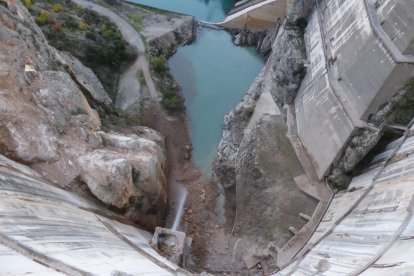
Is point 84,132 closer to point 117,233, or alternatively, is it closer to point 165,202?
point 117,233

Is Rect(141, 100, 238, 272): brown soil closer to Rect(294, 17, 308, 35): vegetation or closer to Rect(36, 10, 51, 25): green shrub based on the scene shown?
Rect(36, 10, 51, 25): green shrub

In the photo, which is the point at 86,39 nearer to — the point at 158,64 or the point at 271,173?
the point at 158,64

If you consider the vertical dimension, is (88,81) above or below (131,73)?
below

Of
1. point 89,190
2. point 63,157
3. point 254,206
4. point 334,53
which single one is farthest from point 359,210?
point 63,157

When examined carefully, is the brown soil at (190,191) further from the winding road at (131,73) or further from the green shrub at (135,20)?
the green shrub at (135,20)

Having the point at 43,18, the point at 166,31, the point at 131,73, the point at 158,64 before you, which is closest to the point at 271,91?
the point at 158,64

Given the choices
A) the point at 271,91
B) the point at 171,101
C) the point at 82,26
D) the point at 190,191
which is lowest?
the point at 190,191

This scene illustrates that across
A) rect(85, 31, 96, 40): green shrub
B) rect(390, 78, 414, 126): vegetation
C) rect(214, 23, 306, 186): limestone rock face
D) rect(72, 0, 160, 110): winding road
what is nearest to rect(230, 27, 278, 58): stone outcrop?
rect(214, 23, 306, 186): limestone rock face

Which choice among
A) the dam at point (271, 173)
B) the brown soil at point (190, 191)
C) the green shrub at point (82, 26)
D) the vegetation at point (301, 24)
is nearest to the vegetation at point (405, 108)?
the dam at point (271, 173)
